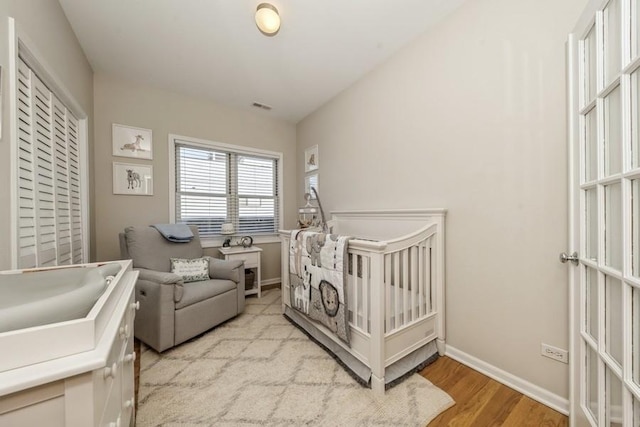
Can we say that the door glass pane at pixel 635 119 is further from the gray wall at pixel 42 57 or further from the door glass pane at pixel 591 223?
the gray wall at pixel 42 57

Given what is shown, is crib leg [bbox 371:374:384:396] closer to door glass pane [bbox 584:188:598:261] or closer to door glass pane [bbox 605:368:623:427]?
door glass pane [bbox 605:368:623:427]

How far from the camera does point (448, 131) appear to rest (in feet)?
5.94

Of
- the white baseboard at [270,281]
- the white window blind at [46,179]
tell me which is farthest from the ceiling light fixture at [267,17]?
the white baseboard at [270,281]

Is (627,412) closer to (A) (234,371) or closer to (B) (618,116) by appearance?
(B) (618,116)

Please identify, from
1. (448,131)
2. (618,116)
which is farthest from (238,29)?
(618,116)

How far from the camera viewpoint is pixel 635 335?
800 mm

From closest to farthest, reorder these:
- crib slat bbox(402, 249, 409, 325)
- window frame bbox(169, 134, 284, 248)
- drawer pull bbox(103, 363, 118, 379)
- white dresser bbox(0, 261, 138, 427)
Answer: white dresser bbox(0, 261, 138, 427), drawer pull bbox(103, 363, 118, 379), crib slat bbox(402, 249, 409, 325), window frame bbox(169, 134, 284, 248)

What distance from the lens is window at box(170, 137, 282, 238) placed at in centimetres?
307

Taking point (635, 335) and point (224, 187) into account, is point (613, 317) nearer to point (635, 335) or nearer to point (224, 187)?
point (635, 335)

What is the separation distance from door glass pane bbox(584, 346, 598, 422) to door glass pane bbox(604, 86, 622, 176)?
0.78 m

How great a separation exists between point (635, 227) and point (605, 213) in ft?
0.56

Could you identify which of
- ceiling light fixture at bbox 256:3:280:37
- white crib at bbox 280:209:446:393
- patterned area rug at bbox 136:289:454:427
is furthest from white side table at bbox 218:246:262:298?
ceiling light fixture at bbox 256:3:280:37

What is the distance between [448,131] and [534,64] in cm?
55

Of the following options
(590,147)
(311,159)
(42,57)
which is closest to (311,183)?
(311,159)
